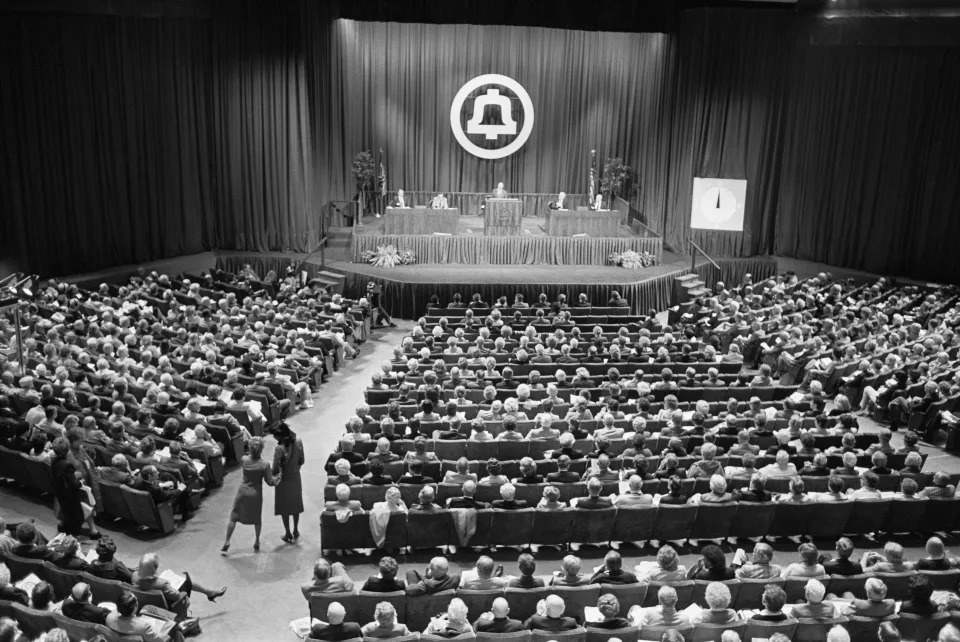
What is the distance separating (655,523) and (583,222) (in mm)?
14704

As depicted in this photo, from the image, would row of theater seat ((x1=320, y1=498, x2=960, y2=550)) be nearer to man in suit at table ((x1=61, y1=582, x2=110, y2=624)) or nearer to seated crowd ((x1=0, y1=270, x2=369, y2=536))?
seated crowd ((x1=0, y1=270, x2=369, y2=536))

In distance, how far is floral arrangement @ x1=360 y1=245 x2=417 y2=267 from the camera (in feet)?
72.9

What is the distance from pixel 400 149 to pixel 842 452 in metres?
18.9

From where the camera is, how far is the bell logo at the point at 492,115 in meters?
27.0

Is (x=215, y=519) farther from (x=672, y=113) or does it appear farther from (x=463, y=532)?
(x=672, y=113)

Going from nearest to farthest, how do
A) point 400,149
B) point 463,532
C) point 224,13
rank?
point 463,532 < point 224,13 < point 400,149

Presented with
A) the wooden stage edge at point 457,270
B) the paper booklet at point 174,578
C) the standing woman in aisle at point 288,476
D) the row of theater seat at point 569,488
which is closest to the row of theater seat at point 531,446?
the row of theater seat at point 569,488

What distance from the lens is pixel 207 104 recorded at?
23.9 meters

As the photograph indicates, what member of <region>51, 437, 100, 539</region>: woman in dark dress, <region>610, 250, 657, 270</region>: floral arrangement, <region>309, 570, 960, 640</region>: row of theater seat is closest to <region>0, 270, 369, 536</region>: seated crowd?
<region>51, 437, 100, 539</region>: woman in dark dress

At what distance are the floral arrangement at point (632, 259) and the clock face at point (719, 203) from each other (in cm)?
265

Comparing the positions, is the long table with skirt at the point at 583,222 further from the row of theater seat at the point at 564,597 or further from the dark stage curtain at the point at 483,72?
the row of theater seat at the point at 564,597

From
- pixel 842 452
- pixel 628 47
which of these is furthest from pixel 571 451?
pixel 628 47

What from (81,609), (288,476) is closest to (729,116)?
(288,476)

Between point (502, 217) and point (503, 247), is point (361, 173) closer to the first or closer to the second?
point (502, 217)
